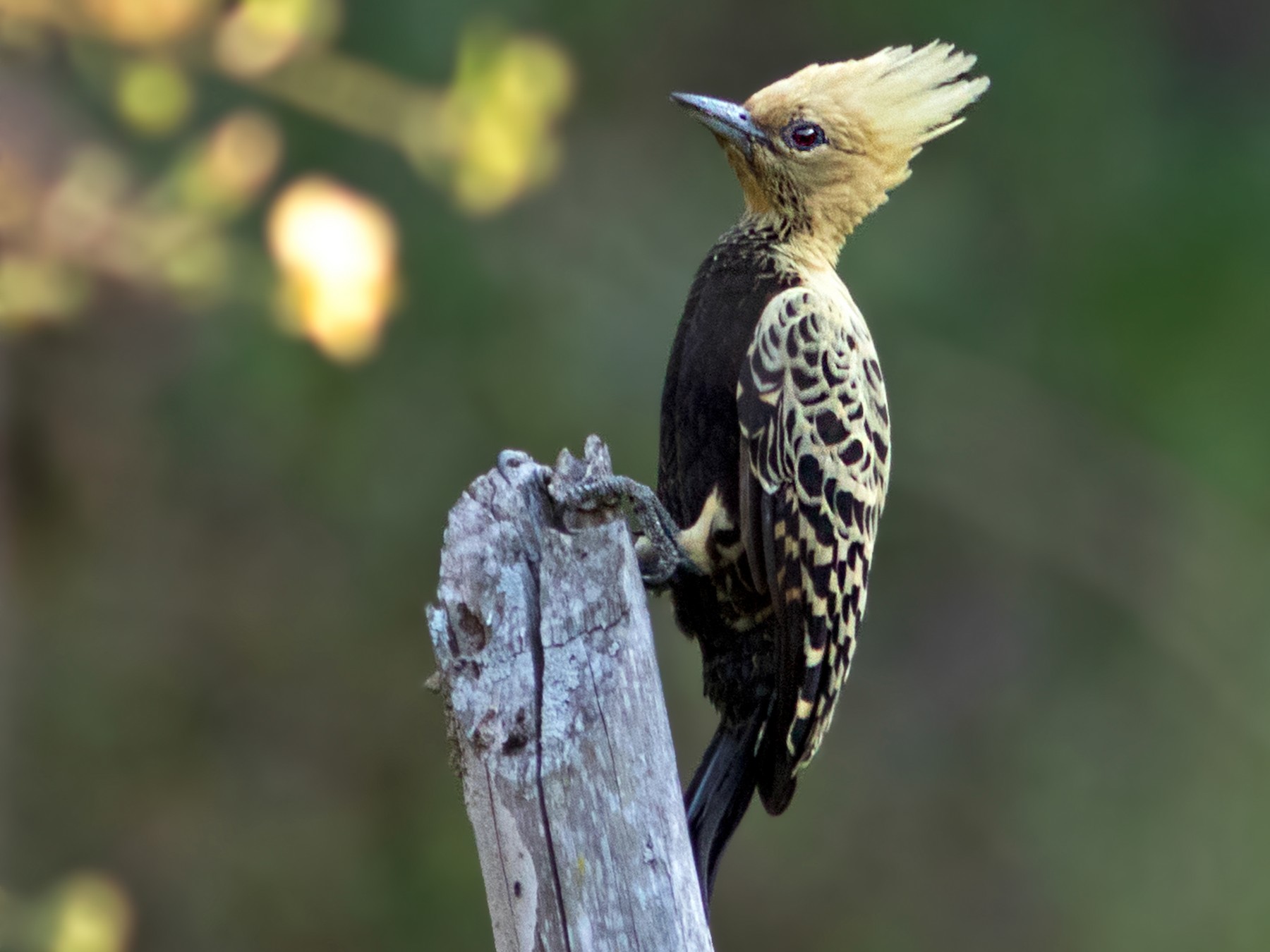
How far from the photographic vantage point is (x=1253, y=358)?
637cm

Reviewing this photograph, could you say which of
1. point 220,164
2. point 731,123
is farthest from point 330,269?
point 731,123

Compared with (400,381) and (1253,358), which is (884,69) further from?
(1253,358)

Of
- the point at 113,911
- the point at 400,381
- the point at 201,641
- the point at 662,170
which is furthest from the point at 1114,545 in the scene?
the point at 113,911

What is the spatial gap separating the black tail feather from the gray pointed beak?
1145mm

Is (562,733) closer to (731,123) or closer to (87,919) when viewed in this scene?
(731,123)

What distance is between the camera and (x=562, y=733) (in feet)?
6.84

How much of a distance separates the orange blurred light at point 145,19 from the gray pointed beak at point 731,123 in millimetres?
1911

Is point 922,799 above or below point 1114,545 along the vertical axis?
below

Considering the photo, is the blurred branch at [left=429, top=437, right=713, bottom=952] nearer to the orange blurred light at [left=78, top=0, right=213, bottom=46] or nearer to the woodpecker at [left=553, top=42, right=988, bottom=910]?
the woodpecker at [left=553, top=42, right=988, bottom=910]

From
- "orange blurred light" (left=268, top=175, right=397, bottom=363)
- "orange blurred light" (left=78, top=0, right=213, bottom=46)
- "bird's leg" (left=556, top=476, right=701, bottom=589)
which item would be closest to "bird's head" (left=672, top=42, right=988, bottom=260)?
"bird's leg" (left=556, top=476, right=701, bottom=589)

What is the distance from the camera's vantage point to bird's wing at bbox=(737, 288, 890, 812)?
2.70 metres

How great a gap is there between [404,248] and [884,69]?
2.68 meters

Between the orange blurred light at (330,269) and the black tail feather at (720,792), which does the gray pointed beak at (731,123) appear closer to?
the black tail feather at (720,792)

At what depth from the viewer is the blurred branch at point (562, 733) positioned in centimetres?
206
